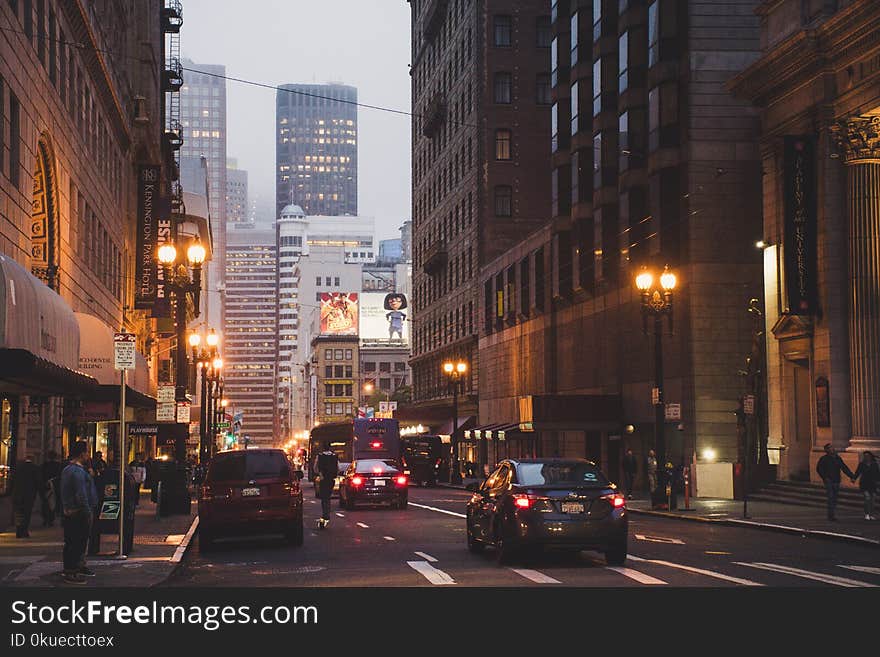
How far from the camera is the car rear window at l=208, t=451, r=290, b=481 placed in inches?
1003

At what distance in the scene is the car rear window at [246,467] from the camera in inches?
1003

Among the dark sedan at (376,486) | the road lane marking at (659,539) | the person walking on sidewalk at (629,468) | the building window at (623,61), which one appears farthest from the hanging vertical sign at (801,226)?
the road lane marking at (659,539)

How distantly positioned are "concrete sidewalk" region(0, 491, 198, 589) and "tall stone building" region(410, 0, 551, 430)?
184 feet

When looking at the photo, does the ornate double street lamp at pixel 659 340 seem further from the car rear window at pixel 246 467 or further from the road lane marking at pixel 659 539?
the car rear window at pixel 246 467

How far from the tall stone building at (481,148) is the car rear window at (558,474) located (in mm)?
64840

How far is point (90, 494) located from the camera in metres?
18.1

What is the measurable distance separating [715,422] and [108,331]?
22598 millimetres

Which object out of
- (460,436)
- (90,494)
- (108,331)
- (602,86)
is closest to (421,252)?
(460,436)

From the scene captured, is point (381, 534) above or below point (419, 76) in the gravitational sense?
below

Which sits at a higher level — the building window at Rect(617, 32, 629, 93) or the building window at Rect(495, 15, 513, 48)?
the building window at Rect(495, 15, 513, 48)

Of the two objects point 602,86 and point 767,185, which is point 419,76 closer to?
point 602,86

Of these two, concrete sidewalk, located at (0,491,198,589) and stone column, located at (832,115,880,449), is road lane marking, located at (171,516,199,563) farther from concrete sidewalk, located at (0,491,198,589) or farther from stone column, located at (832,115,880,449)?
stone column, located at (832,115,880,449)

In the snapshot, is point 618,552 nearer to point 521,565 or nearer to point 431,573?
point 521,565

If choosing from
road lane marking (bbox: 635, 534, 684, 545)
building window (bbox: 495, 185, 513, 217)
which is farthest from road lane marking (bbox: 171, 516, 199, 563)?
building window (bbox: 495, 185, 513, 217)
